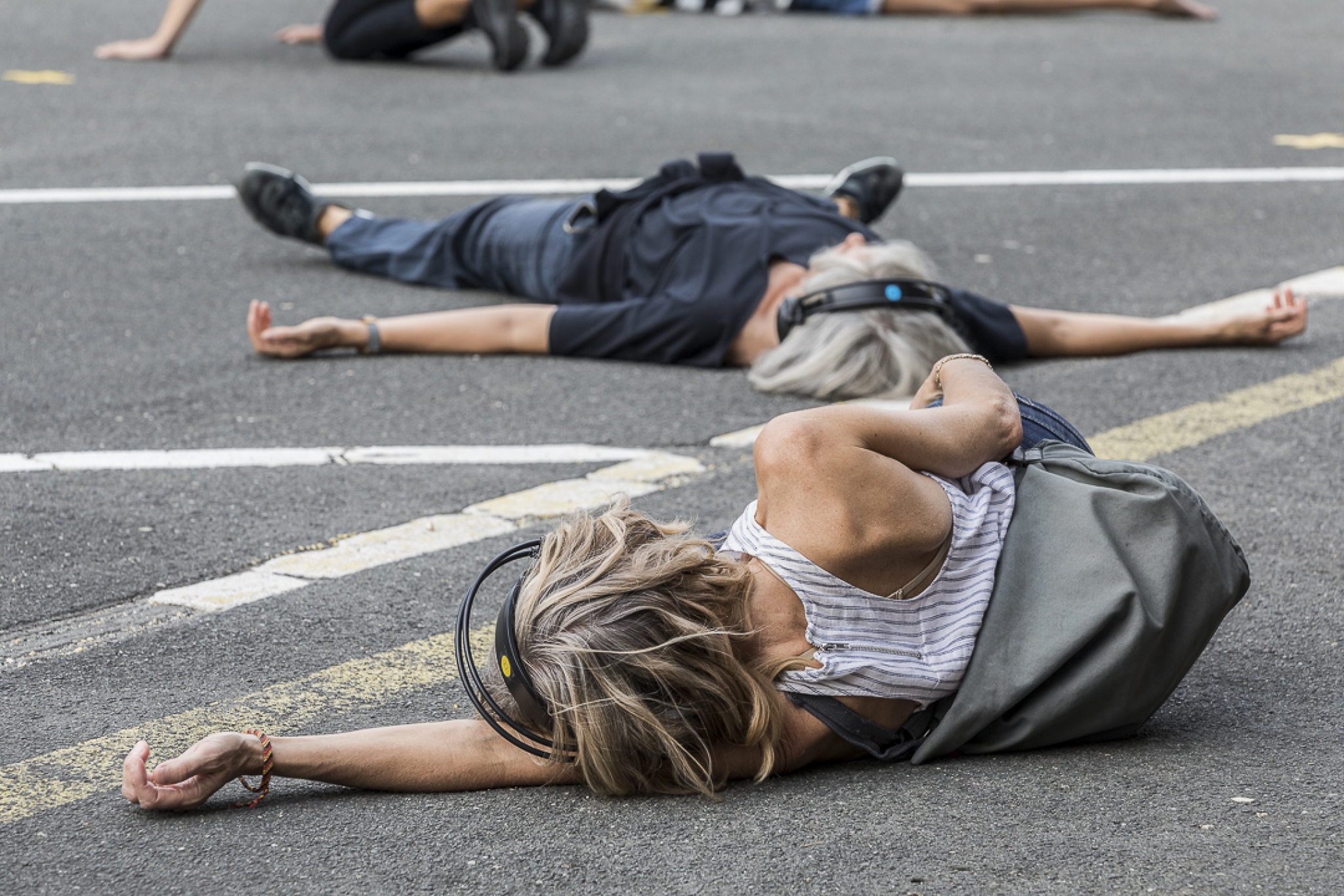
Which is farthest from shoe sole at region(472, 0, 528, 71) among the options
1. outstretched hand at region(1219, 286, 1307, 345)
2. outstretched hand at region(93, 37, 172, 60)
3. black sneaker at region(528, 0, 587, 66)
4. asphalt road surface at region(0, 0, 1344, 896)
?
outstretched hand at region(1219, 286, 1307, 345)

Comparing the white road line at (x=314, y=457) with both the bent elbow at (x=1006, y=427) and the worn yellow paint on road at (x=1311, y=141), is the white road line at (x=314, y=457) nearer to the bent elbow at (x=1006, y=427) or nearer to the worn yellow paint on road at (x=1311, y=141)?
the bent elbow at (x=1006, y=427)

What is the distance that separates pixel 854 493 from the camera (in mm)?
2445

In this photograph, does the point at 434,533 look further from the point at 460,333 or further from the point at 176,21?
the point at 176,21

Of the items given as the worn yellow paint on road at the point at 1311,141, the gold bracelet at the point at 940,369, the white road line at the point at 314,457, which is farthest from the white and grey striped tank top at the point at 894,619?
the worn yellow paint on road at the point at 1311,141

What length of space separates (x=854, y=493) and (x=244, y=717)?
3.75ft

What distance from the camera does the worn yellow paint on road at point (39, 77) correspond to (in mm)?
8555

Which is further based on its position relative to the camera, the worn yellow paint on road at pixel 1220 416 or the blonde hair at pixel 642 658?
the worn yellow paint on road at pixel 1220 416

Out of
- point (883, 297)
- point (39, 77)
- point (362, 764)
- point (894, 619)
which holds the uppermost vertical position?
point (894, 619)

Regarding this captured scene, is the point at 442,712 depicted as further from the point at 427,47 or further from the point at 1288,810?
the point at 427,47

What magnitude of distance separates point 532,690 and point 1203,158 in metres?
6.18

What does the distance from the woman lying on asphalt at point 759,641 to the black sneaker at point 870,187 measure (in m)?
3.38

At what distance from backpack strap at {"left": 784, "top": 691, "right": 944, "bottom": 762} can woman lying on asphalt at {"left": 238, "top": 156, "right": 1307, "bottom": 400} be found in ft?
6.30

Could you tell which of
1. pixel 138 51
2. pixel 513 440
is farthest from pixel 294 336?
pixel 138 51

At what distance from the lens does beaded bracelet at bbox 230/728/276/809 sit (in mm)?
2389
